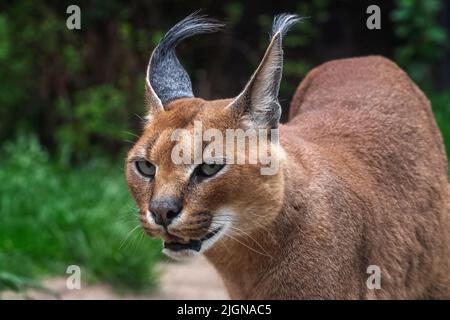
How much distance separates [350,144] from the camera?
4742mm

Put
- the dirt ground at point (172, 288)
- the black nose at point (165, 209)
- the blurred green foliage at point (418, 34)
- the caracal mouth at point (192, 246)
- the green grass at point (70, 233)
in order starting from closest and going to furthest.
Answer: the black nose at point (165, 209)
the caracal mouth at point (192, 246)
the dirt ground at point (172, 288)
the green grass at point (70, 233)
the blurred green foliage at point (418, 34)

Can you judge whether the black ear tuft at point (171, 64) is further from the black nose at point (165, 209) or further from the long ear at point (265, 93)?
the black nose at point (165, 209)

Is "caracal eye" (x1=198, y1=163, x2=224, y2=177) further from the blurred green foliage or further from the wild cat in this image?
the blurred green foliage

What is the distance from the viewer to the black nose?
12.2ft

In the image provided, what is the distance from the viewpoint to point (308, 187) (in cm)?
424

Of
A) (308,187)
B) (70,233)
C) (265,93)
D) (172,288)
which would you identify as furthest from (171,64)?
(70,233)

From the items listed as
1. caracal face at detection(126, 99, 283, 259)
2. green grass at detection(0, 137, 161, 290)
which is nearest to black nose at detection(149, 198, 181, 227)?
caracal face at detection(126, 99, 283, 259)

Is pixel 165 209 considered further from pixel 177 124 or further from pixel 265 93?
pixel 265 93

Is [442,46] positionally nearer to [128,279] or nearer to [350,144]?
[128,279]

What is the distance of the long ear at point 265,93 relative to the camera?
12.6ft

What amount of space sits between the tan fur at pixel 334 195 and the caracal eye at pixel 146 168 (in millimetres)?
41

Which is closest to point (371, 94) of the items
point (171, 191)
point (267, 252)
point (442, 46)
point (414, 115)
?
point (414, 115)

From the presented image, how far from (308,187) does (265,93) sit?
0.54 metres

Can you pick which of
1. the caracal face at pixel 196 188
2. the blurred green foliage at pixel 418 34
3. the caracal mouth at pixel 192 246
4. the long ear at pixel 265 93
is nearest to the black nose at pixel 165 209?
the caracal face at pixel 196 188
